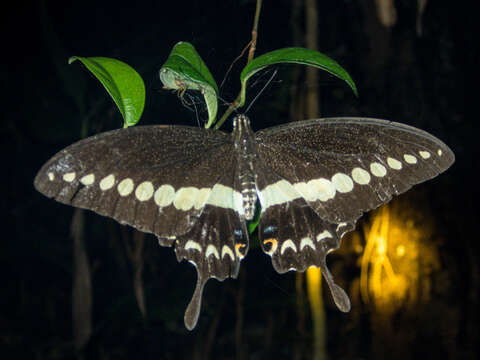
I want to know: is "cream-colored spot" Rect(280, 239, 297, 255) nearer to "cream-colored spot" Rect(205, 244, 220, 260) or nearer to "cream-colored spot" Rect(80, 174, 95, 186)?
"cream-colored spot" Rect(205, 244, 220, 260)

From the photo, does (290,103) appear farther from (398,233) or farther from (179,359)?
(179,359)

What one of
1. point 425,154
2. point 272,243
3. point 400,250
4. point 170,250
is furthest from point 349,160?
point 170,250

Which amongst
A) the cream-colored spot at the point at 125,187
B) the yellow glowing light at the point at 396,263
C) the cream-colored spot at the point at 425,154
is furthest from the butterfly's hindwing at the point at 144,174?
the yellow glowing light at the point at 396,263

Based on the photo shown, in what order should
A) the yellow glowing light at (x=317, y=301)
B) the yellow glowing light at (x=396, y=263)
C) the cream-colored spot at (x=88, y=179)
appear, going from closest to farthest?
1. the cream-colored spot at (x=88, y=179)
2. the yellow glowing light at (x=317, y=301)
3. the yellow glowing light at (x=396, y=263)

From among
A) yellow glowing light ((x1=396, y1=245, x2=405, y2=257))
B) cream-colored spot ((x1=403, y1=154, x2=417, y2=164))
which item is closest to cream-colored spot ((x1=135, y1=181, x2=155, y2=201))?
cream-colored spot ((x1=403, y1=154, x2=417, y2=164))

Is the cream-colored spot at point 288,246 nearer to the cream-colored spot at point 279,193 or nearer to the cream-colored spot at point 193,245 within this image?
the cream-colored spot at point 279,193

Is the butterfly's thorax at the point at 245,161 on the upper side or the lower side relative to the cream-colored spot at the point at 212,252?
upper
